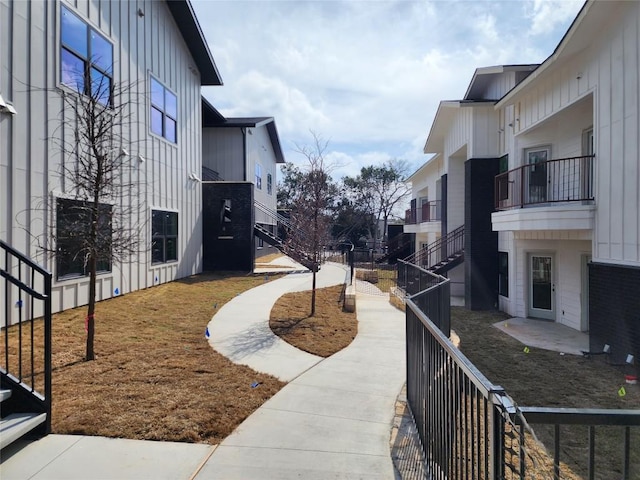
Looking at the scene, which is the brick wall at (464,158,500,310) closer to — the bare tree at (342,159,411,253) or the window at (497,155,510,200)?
the window at (497,155,510,200)

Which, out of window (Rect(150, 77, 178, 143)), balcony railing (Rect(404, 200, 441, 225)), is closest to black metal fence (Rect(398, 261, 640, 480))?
window (Rect(150, 77, 178, 143))

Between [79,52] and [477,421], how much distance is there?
1054 centimetres

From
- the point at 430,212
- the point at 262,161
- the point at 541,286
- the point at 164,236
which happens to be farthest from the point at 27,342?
the point at 262,161

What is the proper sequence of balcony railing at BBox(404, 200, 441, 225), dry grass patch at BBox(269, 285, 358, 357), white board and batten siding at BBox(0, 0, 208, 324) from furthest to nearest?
balcony railing at BBox(404, 200, 441, 225) < dry grass patch at BBox(269, 285, 358, 357) < white board and batten siding at BBox(0, 0, 208, 324)

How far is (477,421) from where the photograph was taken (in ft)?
7.13

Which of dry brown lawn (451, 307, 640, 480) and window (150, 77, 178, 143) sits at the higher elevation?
window (150, 77, 178, 143)

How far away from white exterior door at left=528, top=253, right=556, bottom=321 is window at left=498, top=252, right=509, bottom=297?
2.79ft

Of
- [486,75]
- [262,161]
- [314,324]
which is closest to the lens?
[314,324]

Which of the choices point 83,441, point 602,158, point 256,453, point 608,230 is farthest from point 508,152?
point 83,441

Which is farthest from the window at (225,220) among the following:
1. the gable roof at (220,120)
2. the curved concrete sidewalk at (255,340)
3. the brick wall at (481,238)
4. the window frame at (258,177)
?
the brick wall at (481,238)

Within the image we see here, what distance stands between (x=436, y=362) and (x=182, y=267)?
1292 cm

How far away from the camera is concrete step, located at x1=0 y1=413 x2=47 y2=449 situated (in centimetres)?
307

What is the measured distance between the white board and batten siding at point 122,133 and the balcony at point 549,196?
10.7 metres

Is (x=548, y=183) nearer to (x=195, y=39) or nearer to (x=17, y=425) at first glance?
(x=17, y=425)
